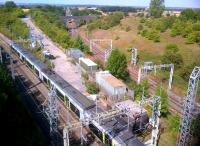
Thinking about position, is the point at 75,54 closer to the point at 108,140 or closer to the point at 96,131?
the point at 96,131

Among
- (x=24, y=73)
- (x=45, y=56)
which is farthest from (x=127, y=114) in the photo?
(x=45, y=56)

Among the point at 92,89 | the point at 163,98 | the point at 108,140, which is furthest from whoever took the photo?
the point at 92,89

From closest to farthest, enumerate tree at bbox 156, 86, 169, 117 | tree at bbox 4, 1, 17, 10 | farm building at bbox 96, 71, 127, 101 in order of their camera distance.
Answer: tree at bbox 156, 86, 169, 117 → farm building at bbox 96, 71, 127, 101 → tree at bbox 4, 1, 17, 10

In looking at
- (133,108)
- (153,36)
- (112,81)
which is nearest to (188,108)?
(133,108)

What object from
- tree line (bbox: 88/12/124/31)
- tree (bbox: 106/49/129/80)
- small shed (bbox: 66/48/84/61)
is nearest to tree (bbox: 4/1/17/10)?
tree line (bbox: 88/12/124/31)

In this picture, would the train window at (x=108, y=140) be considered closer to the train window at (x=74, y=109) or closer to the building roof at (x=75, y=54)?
the train window at (x=74, y=109)

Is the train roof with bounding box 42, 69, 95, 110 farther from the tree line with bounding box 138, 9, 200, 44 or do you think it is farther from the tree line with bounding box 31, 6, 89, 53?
the tree line with bounding box 138, 9, 200, 44
